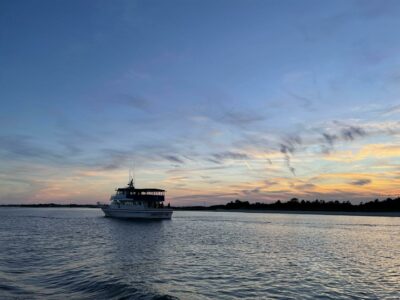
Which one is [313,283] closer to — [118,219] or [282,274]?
[282,274]

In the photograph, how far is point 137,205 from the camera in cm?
9681

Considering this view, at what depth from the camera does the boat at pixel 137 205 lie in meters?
95.7

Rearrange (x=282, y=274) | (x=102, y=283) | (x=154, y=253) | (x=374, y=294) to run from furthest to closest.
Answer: (x=154, y=253)
(x=282, y=274)
(x=102, y=283)
(x=374, y=294)

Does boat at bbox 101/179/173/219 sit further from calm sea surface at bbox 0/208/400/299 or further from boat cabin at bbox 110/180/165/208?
calm sea surface at bbox 0/208/400/299

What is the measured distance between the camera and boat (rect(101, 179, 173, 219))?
95688mm

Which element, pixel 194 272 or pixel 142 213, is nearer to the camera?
pixel 194 272

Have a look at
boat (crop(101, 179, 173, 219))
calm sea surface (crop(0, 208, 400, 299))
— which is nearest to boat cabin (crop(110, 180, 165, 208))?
boat (crop(101, 179, 173, 219))

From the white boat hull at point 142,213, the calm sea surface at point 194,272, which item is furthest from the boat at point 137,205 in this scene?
the calm sea surface at point 194,272

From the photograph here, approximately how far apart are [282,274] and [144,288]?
1016 centimetres

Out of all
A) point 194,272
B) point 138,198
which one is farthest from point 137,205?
point 194,272

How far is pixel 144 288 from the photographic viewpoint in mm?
21984

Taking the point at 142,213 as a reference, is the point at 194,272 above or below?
below

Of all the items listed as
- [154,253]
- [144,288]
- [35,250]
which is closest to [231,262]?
[154,253]

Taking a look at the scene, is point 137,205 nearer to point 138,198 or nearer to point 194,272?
point 138,198
